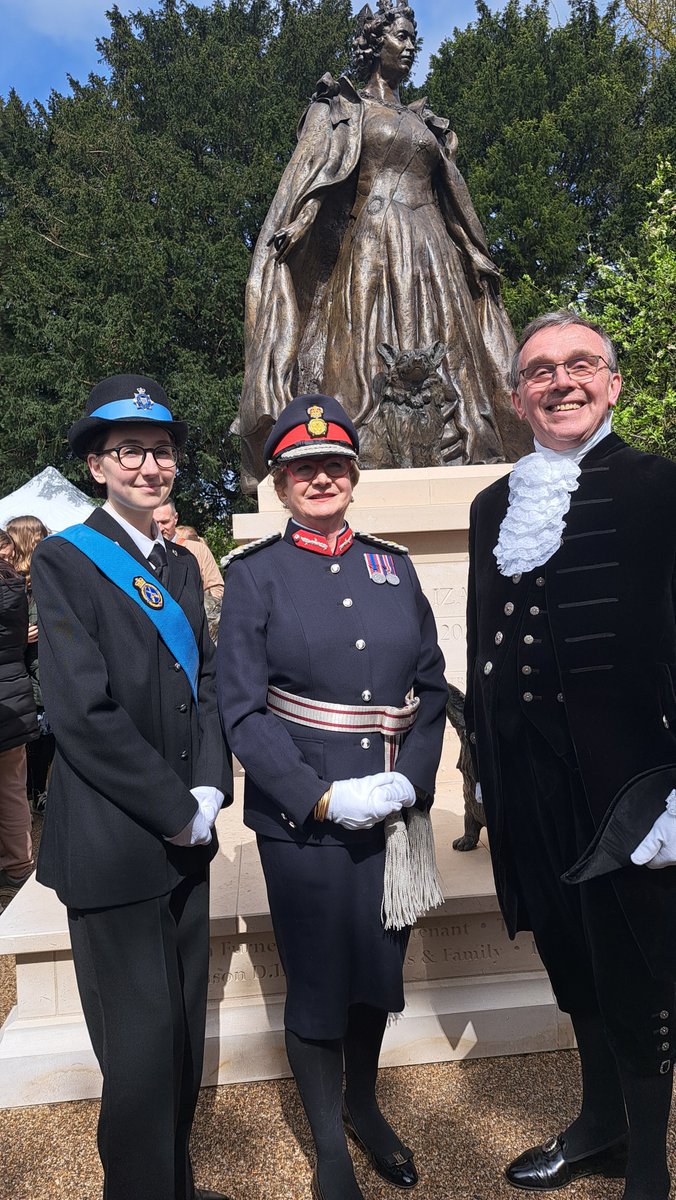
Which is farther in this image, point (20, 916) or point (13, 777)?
point (13, 777)

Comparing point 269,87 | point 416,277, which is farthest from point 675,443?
point 269,87

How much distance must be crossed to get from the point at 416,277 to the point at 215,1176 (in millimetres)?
4843

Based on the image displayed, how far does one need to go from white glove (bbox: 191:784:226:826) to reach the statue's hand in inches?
162

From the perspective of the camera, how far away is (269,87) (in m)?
21.5

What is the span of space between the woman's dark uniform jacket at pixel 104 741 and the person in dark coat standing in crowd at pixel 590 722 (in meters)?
0.79

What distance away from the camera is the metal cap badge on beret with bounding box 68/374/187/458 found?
2029 millimetres

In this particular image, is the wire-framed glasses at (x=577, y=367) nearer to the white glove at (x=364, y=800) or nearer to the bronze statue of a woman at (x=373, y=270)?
the white glove at (x=364, y=800)

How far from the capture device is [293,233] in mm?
5312

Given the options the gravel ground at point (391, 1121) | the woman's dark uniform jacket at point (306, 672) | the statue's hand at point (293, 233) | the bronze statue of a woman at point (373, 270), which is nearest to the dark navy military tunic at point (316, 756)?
the woman's dark uniform jacket at point (306, 672)

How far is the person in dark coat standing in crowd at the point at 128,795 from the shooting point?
189 cm

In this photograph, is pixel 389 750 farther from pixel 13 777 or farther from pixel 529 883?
pixel 13 777

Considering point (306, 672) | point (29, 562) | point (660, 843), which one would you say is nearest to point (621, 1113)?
point (660, 843)

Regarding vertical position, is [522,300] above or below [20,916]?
above

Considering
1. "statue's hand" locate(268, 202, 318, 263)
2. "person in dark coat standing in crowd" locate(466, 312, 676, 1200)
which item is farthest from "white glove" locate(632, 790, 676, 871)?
"statue's hand" locate(268, 202, 318, 263)
